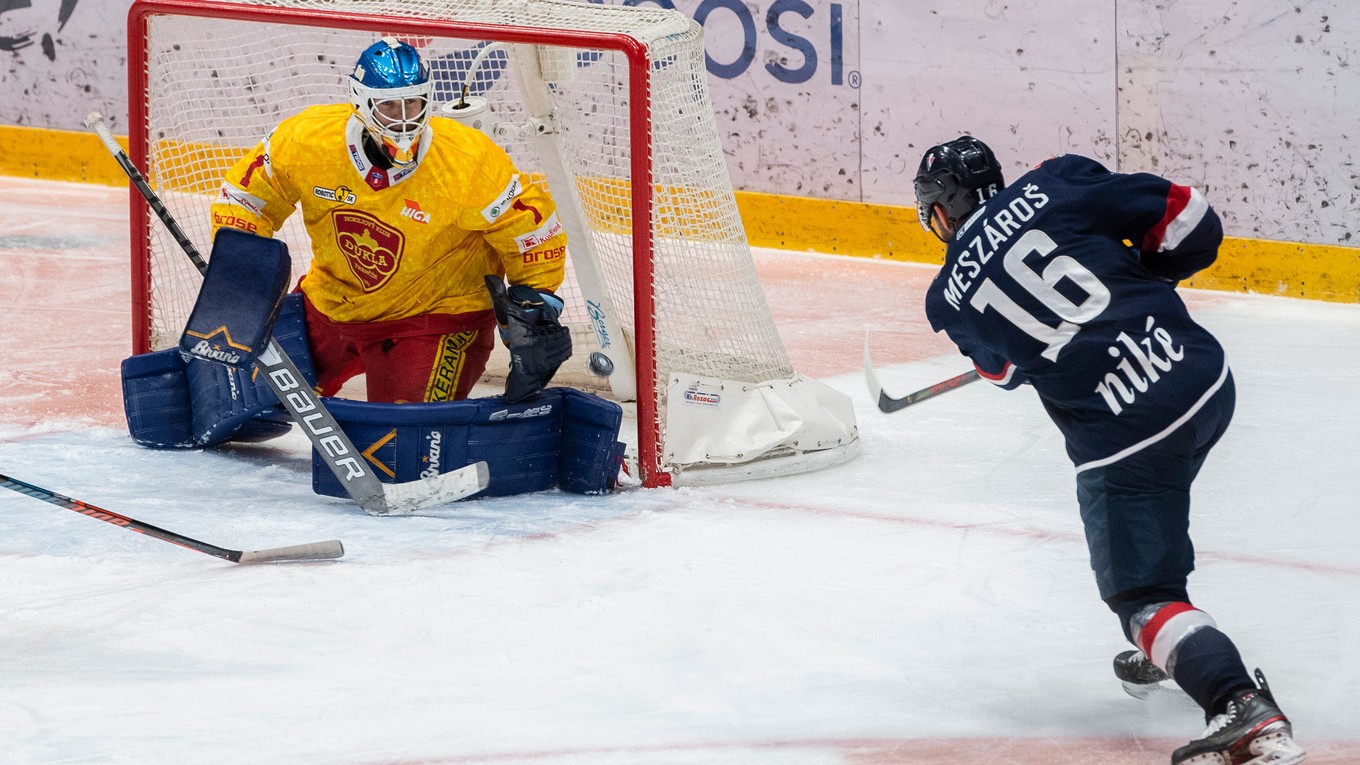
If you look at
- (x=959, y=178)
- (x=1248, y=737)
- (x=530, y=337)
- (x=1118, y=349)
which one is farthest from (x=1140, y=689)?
(x=530, y=337)

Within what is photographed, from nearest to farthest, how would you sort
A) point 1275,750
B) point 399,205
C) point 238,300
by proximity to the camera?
point 1275,750 → point 238,300 → point 399,205

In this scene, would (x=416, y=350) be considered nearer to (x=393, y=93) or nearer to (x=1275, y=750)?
(x=393, y=93)

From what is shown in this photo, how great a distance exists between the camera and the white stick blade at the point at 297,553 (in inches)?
131

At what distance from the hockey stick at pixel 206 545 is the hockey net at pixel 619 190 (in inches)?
31.6

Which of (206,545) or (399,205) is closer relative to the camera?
(206,545)

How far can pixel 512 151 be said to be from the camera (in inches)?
200

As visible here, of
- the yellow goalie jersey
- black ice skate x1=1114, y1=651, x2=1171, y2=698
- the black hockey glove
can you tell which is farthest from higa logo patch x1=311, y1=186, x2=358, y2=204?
black ice skate x1=1114, y1=651, x2=1171, y2=698

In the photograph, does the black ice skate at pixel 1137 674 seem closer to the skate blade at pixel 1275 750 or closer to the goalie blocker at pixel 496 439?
the skate blade at pixel 1275 750

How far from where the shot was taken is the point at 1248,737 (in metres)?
2.16

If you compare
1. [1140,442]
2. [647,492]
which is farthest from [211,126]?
[1140,442]

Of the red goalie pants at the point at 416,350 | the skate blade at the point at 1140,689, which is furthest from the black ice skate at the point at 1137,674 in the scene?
the red goalie pants at the point at 416,350

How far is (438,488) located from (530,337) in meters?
0.38

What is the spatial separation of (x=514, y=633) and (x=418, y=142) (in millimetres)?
1286

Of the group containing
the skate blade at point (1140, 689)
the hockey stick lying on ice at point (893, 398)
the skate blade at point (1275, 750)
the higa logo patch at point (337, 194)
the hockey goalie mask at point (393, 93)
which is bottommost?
the skate blade at point (1140, 689)
